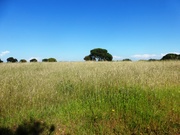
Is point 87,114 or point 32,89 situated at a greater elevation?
point 32,89

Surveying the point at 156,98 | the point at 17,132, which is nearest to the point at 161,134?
the point at 156,98

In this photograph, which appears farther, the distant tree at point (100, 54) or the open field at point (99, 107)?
the distant tree at point (100, 54)

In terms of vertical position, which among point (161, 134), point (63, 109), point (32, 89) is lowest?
point (161, 134)

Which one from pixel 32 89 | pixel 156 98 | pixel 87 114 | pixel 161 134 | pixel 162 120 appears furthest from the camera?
pixel 32 89

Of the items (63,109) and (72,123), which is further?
(63,109)

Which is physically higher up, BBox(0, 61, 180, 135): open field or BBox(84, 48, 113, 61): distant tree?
BBox(84, 48, 113, 61): distant tree

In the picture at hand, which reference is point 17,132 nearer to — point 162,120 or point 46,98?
point 46,98

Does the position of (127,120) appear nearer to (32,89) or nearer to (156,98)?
(156,98)

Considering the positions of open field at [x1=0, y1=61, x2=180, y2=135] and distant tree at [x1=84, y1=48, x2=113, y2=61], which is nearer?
open field at [x1=0, y1=61, x2=180, y2=135]

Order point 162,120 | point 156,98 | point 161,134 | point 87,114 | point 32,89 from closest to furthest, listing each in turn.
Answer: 1. point 161,134
2. point 162,120
3. point 87,114
4. point 156,98
5. point 32,89

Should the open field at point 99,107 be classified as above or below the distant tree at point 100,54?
below

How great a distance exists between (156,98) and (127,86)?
94 cm

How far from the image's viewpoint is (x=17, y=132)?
3588 mm

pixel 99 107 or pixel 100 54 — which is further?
pixel 100 54
